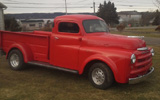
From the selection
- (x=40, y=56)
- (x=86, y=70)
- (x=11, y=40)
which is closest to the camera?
(x=86, y=70)

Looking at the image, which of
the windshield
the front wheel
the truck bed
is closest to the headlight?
the front wheel

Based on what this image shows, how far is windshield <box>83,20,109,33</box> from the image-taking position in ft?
18.5

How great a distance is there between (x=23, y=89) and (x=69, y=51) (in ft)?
5.28

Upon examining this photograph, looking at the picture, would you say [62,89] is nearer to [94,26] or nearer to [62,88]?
[62,88]

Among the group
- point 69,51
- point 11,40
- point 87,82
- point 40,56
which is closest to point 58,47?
point 69,51

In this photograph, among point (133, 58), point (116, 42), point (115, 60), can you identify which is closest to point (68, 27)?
point (116, 42)

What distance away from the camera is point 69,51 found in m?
5.55

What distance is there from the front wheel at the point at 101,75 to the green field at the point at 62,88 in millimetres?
164

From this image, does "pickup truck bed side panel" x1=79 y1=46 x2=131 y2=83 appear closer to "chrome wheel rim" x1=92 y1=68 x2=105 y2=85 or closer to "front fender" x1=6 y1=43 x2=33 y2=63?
"chrome wheel rim" x1=92 y1=68 x2=105 y2=85

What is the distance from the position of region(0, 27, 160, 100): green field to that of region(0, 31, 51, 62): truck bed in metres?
0.71

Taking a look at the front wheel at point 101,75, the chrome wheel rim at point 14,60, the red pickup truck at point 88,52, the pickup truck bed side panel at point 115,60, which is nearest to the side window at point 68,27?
the red pickup truck at point 88,52

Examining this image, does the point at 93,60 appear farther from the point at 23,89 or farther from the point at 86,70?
the point at 23,89

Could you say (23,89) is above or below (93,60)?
below

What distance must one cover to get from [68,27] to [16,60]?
98.3 inches
